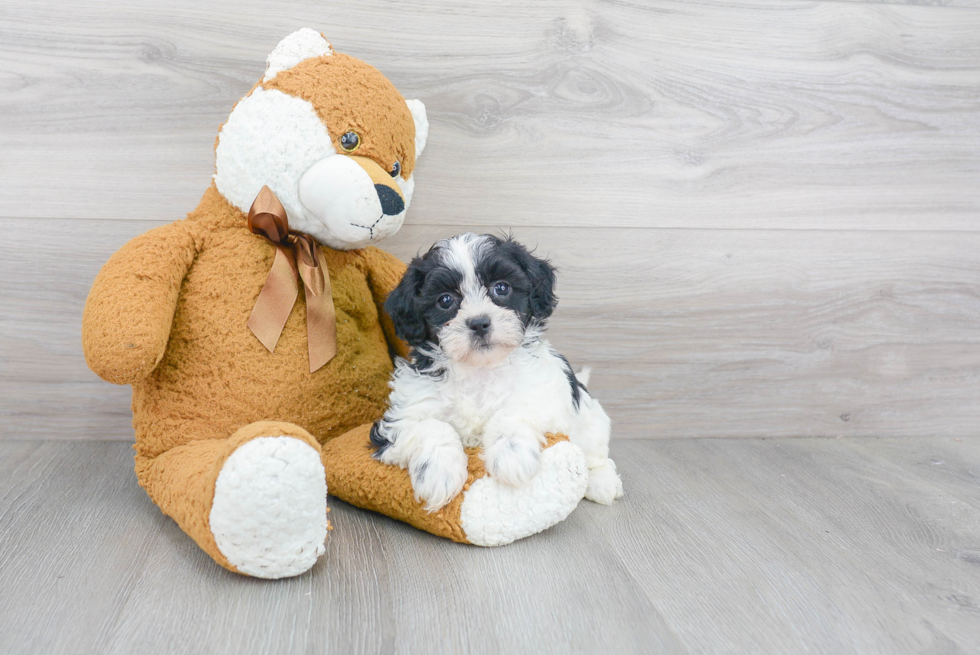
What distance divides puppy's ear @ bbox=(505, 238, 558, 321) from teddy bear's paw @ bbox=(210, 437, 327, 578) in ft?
1.78

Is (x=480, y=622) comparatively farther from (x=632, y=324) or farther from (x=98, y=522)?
(x=632, y=324)

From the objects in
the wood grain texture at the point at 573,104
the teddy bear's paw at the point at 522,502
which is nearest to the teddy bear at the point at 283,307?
the teddy bear's paw at the point at 522,502

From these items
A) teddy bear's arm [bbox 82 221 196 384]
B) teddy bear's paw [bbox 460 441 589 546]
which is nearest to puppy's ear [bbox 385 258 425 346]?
teddy bear's paw [bbox 460 441 589 546]

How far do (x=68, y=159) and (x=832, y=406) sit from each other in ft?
7.23

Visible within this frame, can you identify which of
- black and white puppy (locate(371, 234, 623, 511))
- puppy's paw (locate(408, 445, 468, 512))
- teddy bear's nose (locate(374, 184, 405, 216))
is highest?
teddy bear's nose (locate(374, 184, 405, 216))

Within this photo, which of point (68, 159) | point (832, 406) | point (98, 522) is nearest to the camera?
point (98, 522)

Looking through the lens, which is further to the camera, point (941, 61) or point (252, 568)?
point (941, 61)

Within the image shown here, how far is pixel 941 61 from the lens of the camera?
1992 millimetres

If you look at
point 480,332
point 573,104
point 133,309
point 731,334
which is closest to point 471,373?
point 480,332

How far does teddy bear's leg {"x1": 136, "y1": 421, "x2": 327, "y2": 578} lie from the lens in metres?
1.07

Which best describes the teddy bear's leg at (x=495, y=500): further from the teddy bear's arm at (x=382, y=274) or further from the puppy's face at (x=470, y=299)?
the teddy bear's arm at (x=382, y=274)

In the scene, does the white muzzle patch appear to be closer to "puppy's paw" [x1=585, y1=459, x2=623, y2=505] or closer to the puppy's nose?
the puppy's nose

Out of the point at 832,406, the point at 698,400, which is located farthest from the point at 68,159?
the point at 832,406

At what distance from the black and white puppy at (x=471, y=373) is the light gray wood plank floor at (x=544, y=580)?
172 mm
